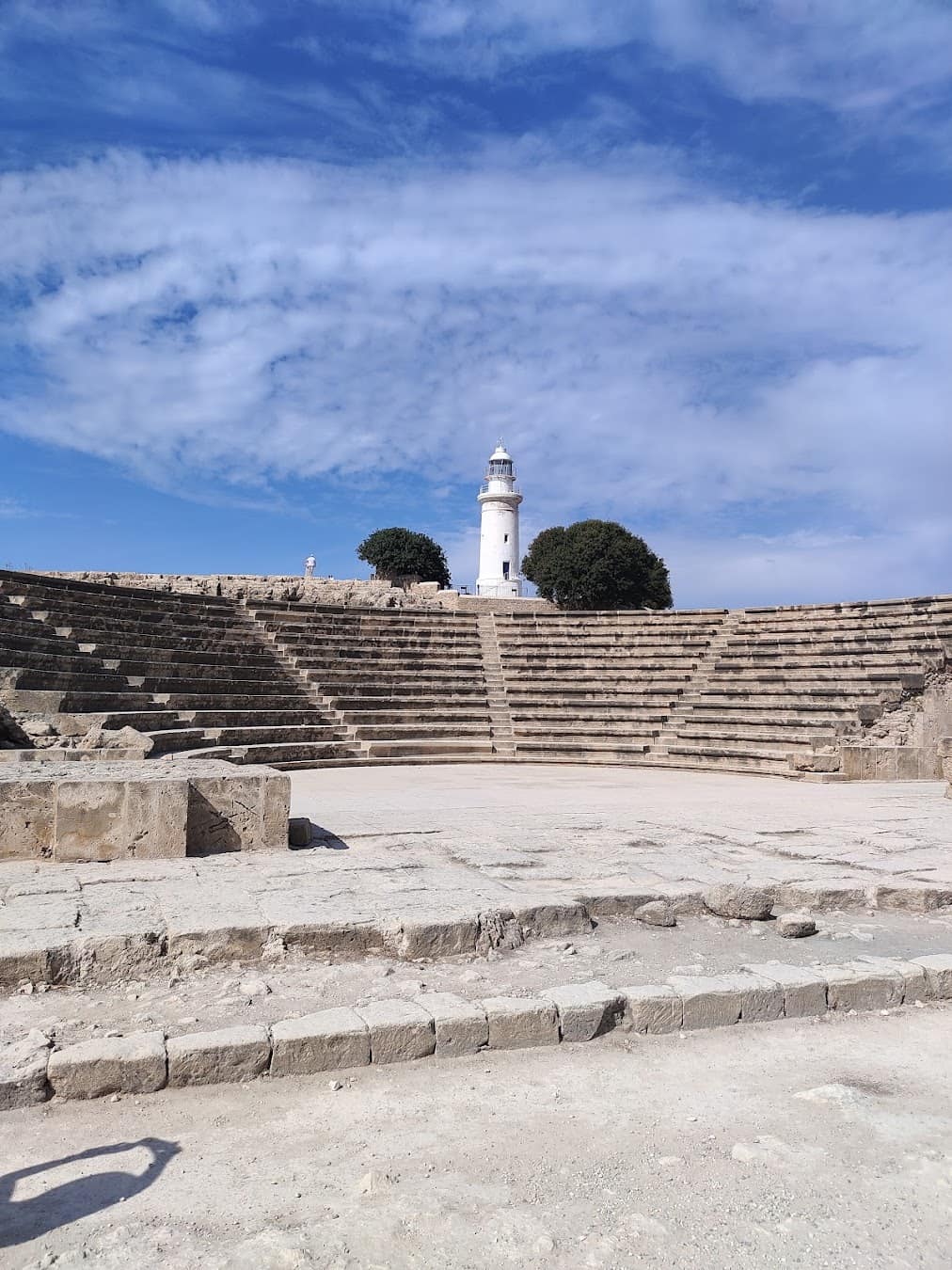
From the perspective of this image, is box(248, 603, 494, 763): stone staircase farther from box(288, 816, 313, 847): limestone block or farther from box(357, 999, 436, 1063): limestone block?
box(357, 999, 436, 1063): limestone block

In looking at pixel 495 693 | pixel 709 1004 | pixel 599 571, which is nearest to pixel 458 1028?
pixel 709 1004

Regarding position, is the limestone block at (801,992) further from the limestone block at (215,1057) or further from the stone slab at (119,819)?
the stone slab at (119,819)

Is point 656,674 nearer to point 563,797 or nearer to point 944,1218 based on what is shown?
point 563,797

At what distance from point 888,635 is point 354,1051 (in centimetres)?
1398

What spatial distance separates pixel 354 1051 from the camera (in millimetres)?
3332

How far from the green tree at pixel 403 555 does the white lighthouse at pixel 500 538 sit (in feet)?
16.5

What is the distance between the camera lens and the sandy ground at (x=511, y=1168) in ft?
7.57

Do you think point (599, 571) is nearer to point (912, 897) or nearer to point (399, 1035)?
point (912, 897)

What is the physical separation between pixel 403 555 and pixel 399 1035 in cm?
4545

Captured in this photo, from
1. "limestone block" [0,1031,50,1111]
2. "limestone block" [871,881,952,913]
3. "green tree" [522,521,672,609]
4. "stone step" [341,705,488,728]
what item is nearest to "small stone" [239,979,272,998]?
"limestone block" [0,1031,50,1111]

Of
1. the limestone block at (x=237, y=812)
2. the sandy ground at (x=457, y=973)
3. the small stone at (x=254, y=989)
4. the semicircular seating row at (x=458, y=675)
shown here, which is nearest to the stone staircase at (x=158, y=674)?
the semicircular seating row at (x=458, y=675)

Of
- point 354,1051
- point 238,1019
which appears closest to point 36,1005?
point 238,1019

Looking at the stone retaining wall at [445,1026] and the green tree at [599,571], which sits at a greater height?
the green tree at [599,571]

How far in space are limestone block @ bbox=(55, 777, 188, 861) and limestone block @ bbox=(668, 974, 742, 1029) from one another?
3.22m
